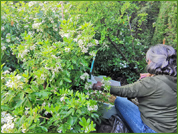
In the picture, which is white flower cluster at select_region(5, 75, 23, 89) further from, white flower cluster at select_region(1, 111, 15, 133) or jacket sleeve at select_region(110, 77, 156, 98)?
jacket sleeve at select_region(110, 77, 156, 98)

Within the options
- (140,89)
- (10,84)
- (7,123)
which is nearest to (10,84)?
(10,84)

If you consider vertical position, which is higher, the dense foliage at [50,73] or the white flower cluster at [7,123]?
the dense foliage at [50,73]

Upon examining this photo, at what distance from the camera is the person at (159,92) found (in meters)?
1.33

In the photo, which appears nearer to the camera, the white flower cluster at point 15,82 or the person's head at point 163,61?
the white flower cluster at point 15,82

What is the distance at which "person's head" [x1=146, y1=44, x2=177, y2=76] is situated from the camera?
4.50 feet

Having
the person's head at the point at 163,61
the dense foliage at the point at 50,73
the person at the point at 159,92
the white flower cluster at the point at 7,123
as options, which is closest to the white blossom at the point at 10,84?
the dense foliage at the point at 50,73

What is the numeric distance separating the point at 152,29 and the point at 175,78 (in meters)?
5.57

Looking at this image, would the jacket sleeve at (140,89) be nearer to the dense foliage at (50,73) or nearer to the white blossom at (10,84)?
the dense foliage at (50,73)

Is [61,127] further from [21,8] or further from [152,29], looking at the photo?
[152,29]

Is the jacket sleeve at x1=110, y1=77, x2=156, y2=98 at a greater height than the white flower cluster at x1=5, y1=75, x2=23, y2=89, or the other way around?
the white flower cluster at x1=5, y1=75, x2=23, y2=89

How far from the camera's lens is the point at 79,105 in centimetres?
106

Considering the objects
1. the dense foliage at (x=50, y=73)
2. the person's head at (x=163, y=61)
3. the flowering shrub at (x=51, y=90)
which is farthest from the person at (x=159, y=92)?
the flowering shrub at (x=51, y=90)

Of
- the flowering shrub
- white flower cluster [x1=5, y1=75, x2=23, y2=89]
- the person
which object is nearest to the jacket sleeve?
the person

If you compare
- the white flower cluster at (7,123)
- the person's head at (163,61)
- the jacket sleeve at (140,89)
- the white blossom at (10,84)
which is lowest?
the white flower cluster at (7,123)
